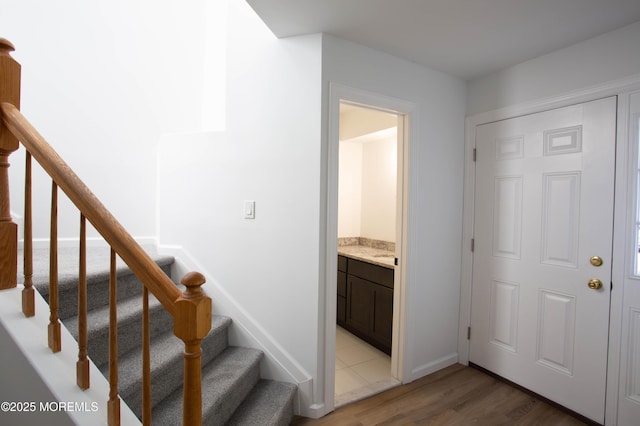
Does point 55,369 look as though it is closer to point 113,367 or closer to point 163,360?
point 113,367

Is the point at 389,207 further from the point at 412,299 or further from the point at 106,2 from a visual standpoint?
the point at 106,2

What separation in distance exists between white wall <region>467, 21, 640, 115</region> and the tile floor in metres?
2.35

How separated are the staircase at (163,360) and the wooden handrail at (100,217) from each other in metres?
0.73

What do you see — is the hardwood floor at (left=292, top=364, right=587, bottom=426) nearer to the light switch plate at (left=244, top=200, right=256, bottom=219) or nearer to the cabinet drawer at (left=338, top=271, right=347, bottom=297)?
the cabinet drawer at (left=338, top=271, right=347, bottom=297)

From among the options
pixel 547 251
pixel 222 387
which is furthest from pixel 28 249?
pixel 547 251

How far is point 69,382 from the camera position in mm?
1119

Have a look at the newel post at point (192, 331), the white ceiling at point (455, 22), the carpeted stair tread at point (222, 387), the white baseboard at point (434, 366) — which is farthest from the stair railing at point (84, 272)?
the white baseboard at point (434, 366)

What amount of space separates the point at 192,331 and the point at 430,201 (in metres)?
2.10

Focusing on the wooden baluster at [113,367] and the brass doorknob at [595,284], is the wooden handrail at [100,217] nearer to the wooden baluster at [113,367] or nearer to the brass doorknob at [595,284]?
the wooden baluster at [113,367]

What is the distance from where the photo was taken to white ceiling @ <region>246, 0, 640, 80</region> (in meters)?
1.67

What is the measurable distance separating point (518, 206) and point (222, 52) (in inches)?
106

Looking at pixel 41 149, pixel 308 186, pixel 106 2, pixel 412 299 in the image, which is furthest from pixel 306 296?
pixel 106 2

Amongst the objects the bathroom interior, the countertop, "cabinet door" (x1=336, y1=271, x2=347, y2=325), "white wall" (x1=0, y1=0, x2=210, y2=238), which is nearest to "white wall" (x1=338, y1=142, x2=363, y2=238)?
the bathroom interior

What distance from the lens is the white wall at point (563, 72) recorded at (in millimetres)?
1855
